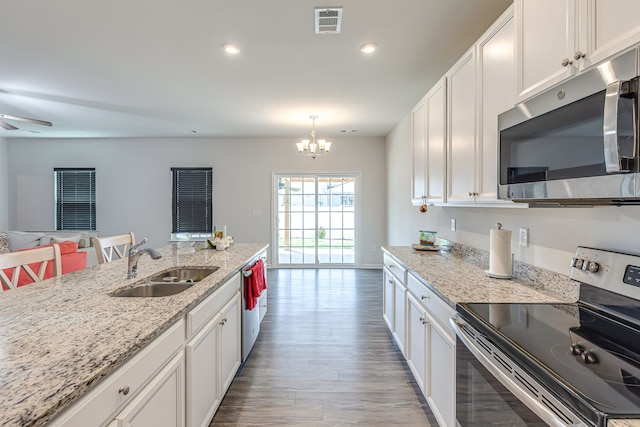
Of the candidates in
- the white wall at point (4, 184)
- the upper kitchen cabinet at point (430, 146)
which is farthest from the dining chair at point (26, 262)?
the white wall at point (4, 184)

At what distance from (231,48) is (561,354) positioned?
2.89 m

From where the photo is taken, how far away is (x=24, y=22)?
2258 millimetres

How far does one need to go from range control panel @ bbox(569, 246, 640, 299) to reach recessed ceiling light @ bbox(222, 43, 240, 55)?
2734 mm

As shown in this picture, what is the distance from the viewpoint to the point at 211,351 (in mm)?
1762

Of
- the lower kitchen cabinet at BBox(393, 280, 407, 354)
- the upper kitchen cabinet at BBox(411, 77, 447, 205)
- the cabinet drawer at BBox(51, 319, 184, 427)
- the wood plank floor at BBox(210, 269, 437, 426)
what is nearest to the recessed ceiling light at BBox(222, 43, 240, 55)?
the upper kitchen cabinet at BBox(411, 77, 447, 205)

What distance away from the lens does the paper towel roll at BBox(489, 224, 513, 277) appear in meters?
1.80

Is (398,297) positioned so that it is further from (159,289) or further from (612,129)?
(612,129)

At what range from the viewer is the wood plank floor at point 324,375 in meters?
1.96

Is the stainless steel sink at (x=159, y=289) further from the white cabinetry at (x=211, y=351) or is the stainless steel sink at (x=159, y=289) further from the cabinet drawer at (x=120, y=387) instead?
the cabinet drawer at (x=120, y=387)

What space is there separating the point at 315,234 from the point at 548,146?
5.22m

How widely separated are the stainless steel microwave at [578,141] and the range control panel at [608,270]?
0.23m

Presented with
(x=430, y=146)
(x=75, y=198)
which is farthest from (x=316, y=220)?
(x=75, y=198)

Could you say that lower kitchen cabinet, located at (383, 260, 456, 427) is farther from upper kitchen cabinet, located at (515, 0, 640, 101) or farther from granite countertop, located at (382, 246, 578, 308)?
upper kitchen cabinet, located at (515, 0, 640, 101)

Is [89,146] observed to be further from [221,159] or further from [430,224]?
[430,224]
